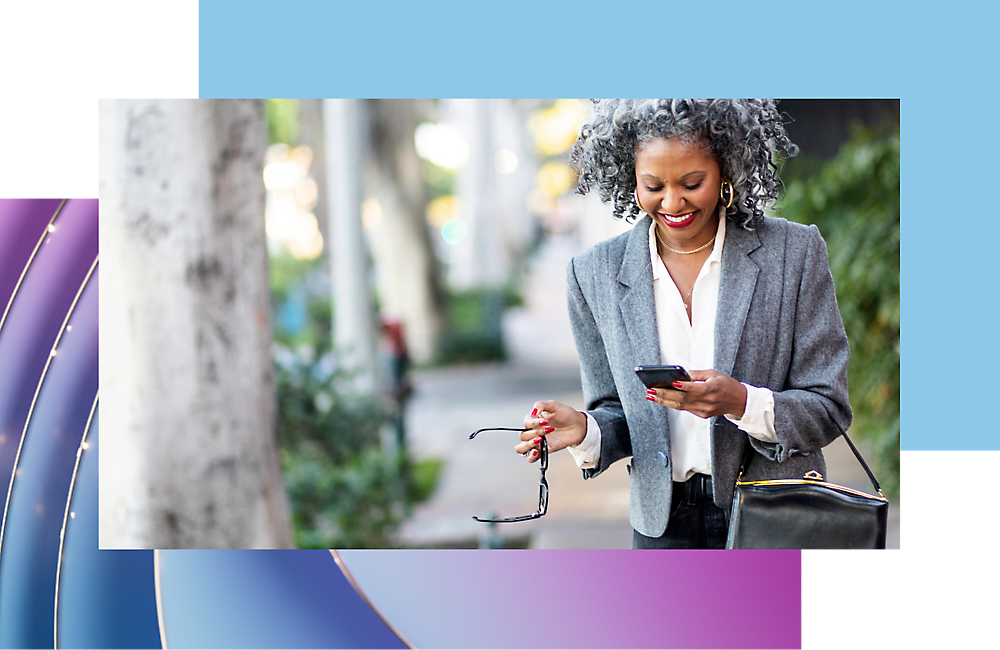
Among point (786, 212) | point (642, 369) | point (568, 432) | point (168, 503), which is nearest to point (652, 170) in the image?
point (642, 369)

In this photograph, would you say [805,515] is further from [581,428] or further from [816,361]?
[581,428]

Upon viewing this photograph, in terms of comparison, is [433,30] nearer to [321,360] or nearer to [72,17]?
[72,17]

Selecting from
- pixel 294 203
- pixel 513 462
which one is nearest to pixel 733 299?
pixel 513 462

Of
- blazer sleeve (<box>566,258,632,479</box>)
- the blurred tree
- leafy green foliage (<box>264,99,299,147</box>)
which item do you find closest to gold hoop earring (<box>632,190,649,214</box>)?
blazer sleeve (<box>566,258,632,479</box>)

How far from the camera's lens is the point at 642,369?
2205 millimetres

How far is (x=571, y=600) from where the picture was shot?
2.85 metres

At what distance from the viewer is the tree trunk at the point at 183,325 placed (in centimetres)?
317

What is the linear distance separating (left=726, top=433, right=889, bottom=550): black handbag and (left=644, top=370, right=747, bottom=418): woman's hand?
0.22 m

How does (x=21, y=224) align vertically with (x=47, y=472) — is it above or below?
above

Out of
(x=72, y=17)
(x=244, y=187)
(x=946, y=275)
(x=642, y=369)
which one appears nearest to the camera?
(x=642, y=369)

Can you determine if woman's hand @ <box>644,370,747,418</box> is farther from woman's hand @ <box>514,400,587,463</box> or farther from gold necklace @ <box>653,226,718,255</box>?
gold necklace @ <box>653,226,718,255</box>

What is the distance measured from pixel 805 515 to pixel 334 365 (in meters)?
3.62

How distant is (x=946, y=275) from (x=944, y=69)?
734 millimetres

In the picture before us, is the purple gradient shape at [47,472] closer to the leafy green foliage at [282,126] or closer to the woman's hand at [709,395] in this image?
the woman's hand at [709,395]
